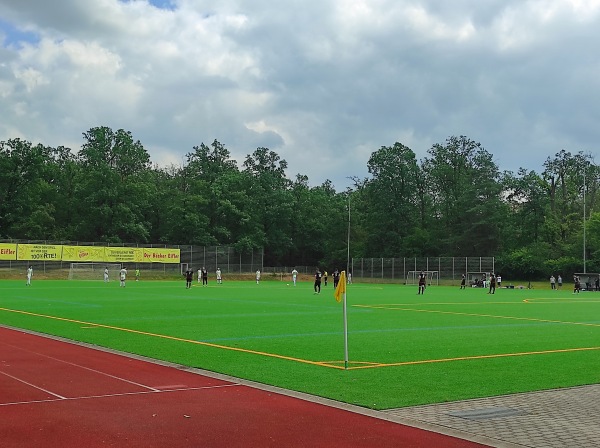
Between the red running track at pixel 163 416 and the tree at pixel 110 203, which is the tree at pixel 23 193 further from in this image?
the red running track at pixel 163 416

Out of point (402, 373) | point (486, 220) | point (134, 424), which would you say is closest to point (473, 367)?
point (402, 373)

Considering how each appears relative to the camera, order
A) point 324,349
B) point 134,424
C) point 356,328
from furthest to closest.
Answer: point 356,328 < point 324,349 < point 134,424

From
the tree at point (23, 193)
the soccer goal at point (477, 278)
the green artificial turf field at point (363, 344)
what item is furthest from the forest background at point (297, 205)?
the green artificial turf field at point (363, 344)

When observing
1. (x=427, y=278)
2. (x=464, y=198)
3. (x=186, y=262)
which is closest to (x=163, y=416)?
(x=427, y=278)

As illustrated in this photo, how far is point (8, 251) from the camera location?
71.3 meters

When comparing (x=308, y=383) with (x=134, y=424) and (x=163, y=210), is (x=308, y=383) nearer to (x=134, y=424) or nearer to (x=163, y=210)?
(x=134, y=424)

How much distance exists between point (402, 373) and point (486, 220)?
82931 mm

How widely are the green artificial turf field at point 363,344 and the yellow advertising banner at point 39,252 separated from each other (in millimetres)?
47265

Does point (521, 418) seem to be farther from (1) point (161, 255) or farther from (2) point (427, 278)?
(1) point (161, 255)

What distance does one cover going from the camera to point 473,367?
507 inches

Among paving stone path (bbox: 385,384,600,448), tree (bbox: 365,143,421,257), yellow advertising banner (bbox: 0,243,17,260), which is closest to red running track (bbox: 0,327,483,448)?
paving stone path (bbox: 385,384,600,448)

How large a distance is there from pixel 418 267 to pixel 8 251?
4816 cm

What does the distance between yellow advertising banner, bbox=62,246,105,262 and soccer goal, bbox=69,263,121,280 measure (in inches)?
42.8

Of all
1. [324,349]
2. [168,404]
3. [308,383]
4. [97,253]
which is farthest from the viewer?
[97,253]
